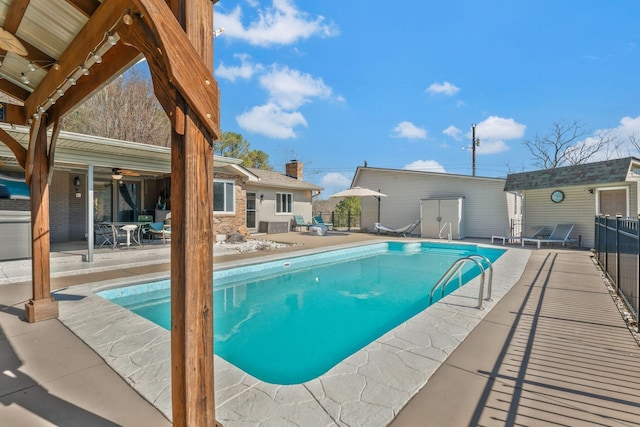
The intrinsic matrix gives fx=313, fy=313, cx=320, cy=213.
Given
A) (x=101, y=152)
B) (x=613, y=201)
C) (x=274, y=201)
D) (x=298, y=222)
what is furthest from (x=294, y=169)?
(x=613, y=201)

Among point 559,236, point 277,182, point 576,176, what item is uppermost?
point 277,182

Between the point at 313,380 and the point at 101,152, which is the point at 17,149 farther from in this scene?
the point at 101,152

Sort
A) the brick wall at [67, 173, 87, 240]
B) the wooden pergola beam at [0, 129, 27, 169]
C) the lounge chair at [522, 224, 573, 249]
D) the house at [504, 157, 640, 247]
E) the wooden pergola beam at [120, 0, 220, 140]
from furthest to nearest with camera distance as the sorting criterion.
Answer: the lounge chair at [522, 224, 573, 249] < the brick wall at [67, 173, 87, 240] < the house at [504, 157, 640, 247] < the wooden pergola beam at [0, 129, 27, 169] < the wooden pergola beam at [120, 0, 220, 140]

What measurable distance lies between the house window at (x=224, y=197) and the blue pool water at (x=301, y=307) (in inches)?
185

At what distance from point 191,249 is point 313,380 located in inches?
65.6

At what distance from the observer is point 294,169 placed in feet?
63.8

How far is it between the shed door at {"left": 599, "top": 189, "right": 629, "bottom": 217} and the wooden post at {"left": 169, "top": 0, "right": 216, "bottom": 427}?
612 inches

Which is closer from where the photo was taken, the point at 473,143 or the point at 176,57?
the point at 176,57

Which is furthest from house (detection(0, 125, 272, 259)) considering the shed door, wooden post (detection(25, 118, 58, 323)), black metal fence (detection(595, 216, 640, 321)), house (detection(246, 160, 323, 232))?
the shed door

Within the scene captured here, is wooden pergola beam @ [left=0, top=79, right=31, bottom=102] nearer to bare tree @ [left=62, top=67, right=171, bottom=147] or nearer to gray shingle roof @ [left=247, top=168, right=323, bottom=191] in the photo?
gray shingle roof @ [left=247, top=168, right=323, bottom=191]

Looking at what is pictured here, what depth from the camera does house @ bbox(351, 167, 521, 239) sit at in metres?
13.3

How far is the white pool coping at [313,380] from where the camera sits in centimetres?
207

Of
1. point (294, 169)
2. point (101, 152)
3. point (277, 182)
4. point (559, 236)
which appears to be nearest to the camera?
point (101, 152)

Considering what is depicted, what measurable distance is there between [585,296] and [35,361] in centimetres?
688
